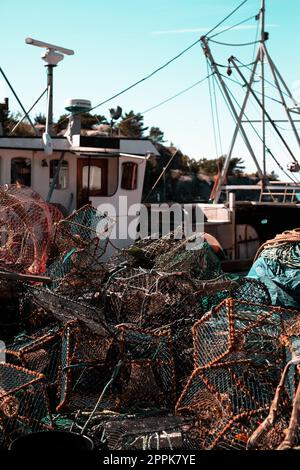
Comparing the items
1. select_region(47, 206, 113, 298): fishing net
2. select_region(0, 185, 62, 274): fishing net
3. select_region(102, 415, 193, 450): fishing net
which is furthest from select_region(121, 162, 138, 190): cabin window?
select_region(102, 415, 193, 450): fishing net

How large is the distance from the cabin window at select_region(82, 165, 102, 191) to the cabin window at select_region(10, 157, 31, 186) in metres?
0.88

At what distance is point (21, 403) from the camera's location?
12.9ft

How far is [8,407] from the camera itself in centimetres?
383

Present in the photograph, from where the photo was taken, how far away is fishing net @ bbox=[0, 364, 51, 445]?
378 centimetres

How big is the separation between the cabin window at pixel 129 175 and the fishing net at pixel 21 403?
260 inches

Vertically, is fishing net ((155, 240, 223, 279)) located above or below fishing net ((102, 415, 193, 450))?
above

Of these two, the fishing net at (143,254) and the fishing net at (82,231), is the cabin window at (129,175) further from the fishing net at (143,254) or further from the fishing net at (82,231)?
the fishing net at (143,254)

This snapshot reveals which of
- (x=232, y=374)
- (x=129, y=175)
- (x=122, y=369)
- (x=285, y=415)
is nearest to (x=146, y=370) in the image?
(x=122, y=369)

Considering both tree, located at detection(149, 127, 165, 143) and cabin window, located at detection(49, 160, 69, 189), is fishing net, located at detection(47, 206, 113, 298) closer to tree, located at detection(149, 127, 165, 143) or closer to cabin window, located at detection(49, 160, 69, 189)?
cabin window, located at detection(49, 160, 69, 189)

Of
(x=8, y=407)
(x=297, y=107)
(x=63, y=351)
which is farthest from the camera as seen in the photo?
(x=297, y=107)

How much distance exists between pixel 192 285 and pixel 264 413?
1.94 meters

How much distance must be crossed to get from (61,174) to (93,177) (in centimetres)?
52

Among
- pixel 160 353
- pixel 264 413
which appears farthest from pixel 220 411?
pixel 160 353

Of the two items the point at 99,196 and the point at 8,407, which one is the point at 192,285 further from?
the point at 99,196
